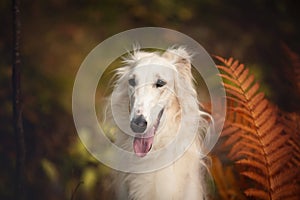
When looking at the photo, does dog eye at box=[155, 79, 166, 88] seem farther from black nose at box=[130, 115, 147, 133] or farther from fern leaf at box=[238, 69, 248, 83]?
fern leaf at box=[238, 69, 248, 83]

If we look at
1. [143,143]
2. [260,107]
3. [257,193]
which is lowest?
[257,193]

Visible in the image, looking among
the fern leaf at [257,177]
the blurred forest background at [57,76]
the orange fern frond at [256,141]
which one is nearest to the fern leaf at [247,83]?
the orange fern frond at [256,141]

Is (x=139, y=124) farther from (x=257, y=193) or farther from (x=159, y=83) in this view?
(x=257, y=193)

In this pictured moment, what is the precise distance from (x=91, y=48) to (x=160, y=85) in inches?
10.4

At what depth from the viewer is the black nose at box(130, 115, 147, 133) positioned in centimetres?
155

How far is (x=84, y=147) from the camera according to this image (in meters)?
1.65

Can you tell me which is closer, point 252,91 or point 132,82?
point 132,82

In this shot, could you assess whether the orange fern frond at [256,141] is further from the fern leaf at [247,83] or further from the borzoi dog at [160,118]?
the borzoi dog at [160,118]

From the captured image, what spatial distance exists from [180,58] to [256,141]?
356 mm

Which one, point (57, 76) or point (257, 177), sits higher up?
point (57, 76)

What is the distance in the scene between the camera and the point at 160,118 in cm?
157

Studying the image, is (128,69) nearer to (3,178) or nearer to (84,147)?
(84,147)

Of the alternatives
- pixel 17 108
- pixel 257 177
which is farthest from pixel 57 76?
pixel 257 177

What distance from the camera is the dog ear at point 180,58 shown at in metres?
1.60
